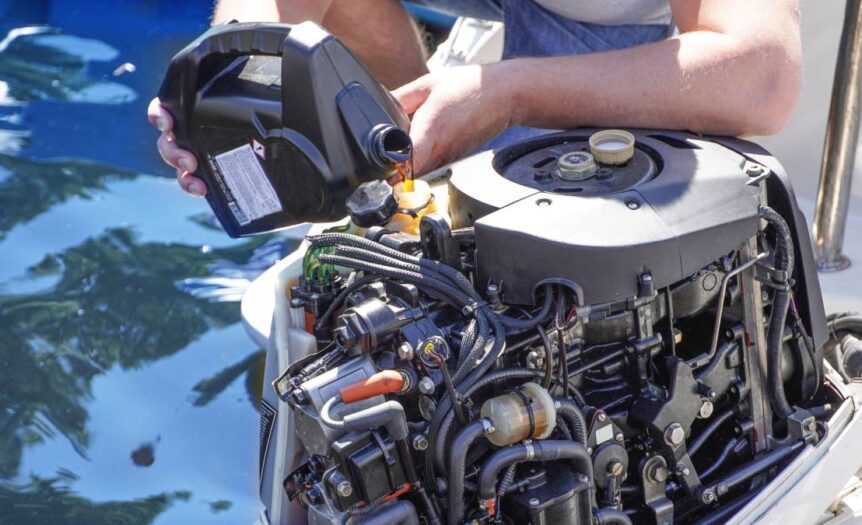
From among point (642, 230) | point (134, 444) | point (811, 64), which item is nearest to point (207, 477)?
point (134, 444)

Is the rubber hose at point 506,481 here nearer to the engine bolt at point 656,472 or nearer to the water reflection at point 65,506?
the engine bolt at point 656,472

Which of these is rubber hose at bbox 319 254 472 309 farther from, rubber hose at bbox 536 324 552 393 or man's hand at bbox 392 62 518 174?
man's hand at bbox 392 62 518 174

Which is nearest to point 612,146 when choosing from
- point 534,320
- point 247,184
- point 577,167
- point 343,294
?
point 577,167

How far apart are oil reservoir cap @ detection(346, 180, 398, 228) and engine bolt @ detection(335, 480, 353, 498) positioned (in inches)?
12.9

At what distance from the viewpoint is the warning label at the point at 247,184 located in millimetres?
1296

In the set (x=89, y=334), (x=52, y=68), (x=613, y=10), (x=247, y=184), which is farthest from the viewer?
(x=52, y=68)

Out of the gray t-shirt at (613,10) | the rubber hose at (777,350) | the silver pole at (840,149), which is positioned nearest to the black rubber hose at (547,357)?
the rubber hose at (777,350)

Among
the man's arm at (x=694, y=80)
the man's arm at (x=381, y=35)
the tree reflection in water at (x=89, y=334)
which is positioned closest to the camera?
the man's arm at (x=694, y=80)

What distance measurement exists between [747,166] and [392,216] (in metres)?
0.44

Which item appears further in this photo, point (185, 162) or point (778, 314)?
point (185, 162)

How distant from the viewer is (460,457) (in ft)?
3.25

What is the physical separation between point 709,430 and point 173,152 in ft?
2.65

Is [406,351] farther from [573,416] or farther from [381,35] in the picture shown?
[381,35]

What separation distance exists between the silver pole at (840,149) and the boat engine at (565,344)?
943mm
